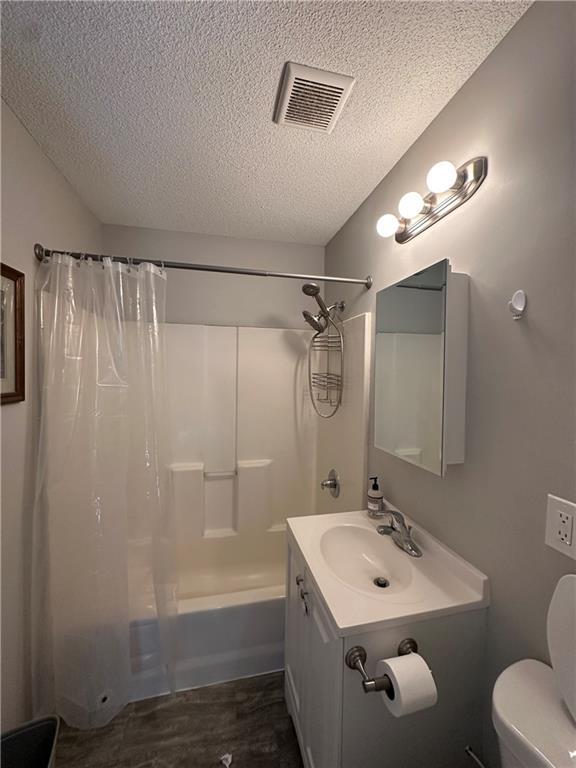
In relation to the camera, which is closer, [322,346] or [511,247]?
[511,247]

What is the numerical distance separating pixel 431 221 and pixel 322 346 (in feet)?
3.68

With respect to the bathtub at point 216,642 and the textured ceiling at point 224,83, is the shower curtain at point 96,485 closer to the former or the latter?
the bathtub at point 216,642

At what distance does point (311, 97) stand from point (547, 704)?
1772 millimetres

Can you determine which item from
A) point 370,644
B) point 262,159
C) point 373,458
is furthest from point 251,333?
point 370,644

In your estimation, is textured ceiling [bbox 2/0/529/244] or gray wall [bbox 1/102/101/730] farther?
gray wall [bbox 1/102/101/730]

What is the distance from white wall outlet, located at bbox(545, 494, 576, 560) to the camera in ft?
2.30

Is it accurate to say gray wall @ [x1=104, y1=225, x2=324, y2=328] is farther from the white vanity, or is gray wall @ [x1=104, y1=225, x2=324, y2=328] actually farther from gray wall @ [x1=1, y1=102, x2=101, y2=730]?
the white vanity

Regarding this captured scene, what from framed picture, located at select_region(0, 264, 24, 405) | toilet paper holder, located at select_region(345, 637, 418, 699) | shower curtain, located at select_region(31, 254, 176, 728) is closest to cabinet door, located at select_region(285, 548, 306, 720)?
toilet paper holder, located at select_region(345, 637, 418, 699)

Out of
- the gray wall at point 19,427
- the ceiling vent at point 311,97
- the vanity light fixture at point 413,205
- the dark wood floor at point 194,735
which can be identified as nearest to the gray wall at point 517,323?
the vanity light fixture at point 413,205

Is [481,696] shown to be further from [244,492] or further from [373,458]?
[244,492]

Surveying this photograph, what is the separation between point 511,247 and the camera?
86 cm

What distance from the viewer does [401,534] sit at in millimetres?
1217

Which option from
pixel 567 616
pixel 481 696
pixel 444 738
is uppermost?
pixel 567 616

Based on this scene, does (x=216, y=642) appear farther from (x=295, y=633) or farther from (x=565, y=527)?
(x=565, y=527)
